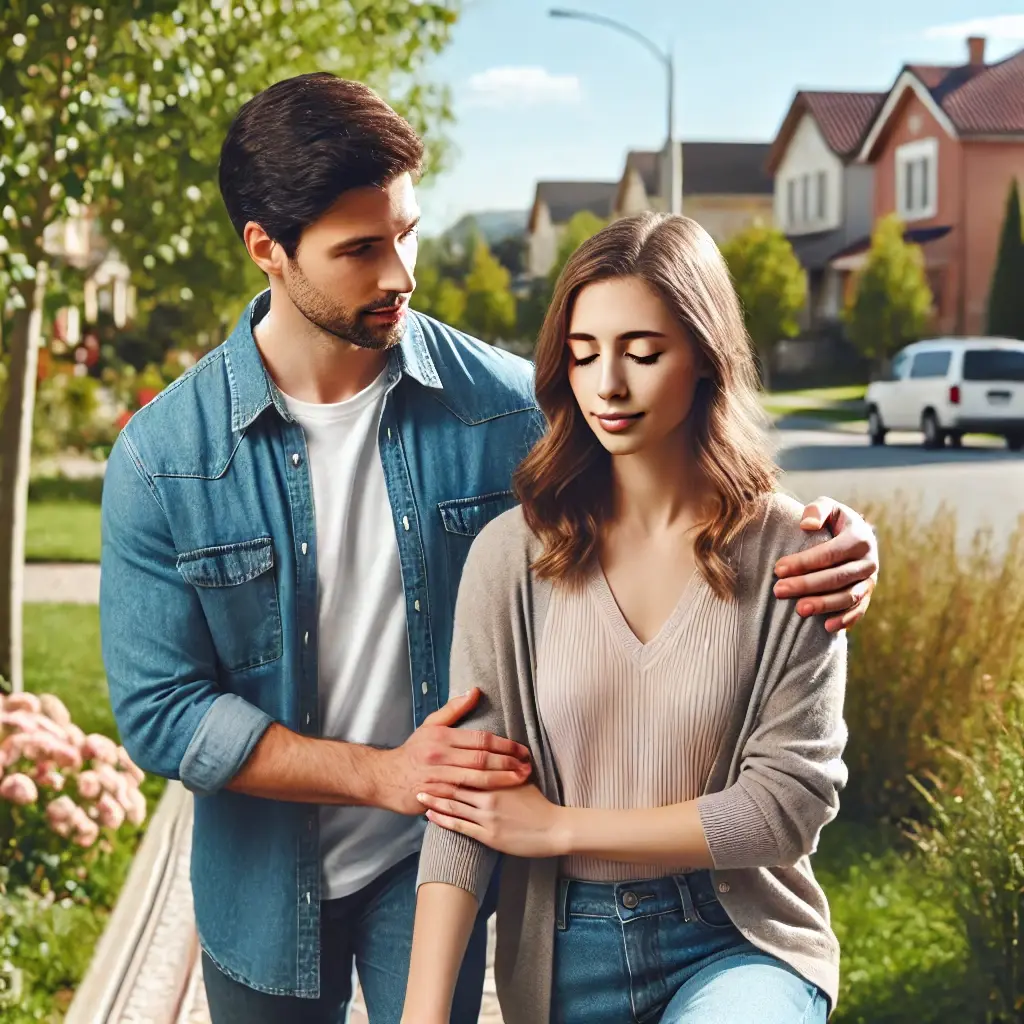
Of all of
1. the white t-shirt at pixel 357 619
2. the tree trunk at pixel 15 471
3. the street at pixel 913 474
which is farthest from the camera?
the tree trunk at pixel 15 471

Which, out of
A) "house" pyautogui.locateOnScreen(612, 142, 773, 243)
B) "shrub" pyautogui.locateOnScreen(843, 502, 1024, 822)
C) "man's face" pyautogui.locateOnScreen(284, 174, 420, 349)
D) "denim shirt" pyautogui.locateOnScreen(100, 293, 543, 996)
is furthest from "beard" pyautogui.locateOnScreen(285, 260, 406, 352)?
"house" pyautogui.locateOnScreen(612, 142, 773, 243)

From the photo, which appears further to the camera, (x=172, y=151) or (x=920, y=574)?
(x=172, y=151)

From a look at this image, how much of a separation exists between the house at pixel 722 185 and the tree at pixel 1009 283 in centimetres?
103

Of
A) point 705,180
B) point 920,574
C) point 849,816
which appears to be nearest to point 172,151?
point 705,180

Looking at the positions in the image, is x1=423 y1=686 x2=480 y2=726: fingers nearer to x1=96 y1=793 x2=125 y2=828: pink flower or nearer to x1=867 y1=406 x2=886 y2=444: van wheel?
x1=96 y1=793 x2=125 y2=828: pink flower

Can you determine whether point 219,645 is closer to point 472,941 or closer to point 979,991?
point 472,941

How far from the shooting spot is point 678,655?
1.72 m

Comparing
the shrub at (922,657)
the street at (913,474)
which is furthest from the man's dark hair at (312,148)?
the street at (913,474)

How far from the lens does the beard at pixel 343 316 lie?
204cm

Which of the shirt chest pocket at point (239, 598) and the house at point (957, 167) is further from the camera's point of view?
the house at point (957, 167)

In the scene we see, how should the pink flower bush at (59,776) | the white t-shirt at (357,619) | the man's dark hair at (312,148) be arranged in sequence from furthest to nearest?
the pink flower bush at (59,776), the white t-shirt at (357,619), the man's dark hair at (312,148)

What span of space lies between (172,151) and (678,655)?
414cm

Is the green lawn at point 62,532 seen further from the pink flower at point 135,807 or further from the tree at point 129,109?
the pink flower at point 135,807

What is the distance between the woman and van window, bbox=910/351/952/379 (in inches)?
185
